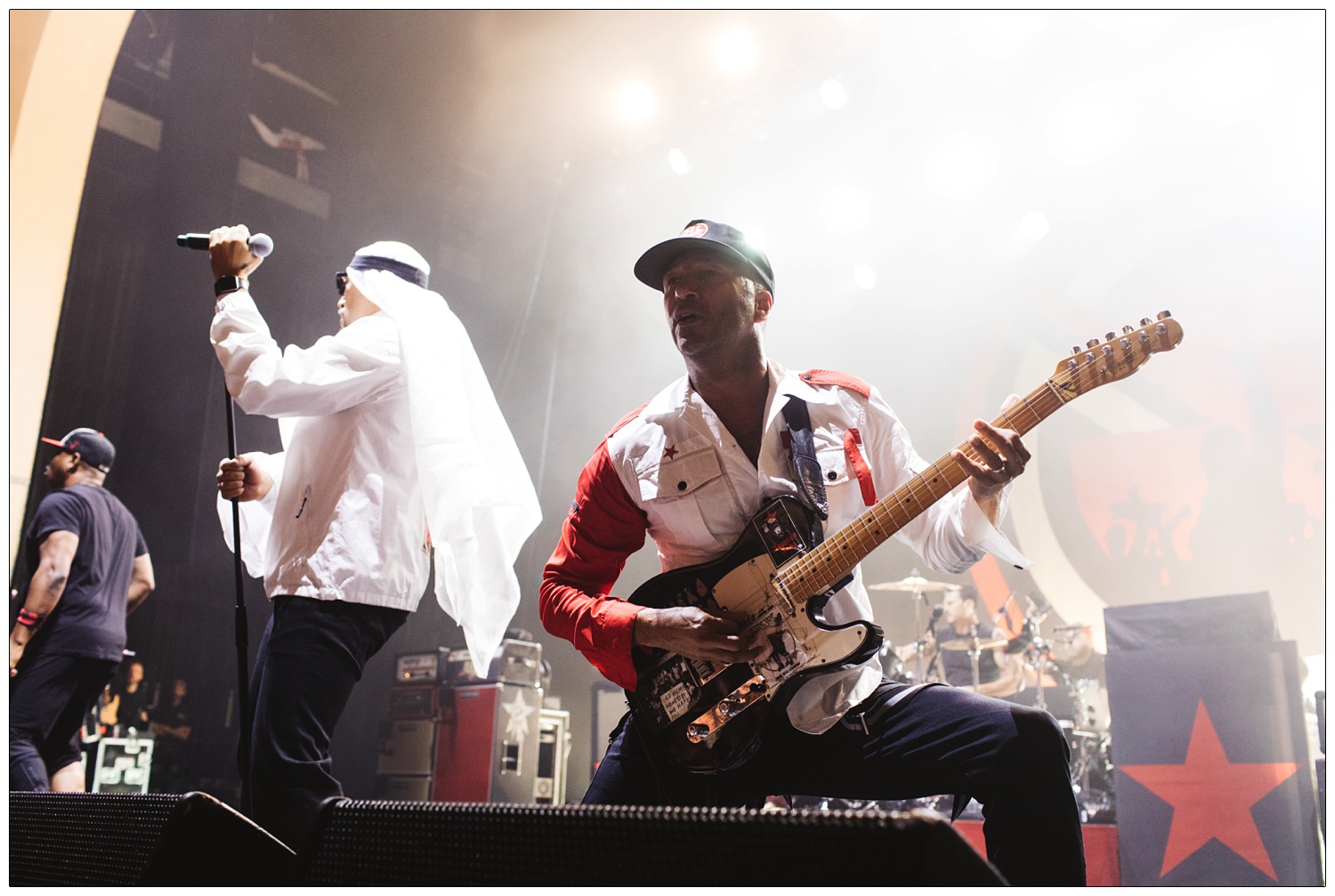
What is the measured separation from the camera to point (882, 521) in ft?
6.05

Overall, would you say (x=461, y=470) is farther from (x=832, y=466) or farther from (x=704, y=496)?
(x=832, y=466)

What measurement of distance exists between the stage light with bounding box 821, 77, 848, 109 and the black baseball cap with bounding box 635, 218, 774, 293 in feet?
14.5

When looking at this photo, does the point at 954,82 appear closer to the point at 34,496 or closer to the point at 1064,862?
the point at 1064,862

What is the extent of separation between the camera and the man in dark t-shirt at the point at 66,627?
3.76 meters

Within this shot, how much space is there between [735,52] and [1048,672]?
4430mm

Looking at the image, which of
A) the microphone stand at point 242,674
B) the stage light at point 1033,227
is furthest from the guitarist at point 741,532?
the stage light at point 1033,227

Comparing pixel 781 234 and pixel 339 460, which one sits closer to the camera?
pixel 339 460

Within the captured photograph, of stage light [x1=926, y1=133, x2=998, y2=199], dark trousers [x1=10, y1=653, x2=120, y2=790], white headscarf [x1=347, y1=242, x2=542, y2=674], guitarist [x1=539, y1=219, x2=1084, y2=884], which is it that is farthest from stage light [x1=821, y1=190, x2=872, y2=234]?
dark trousers [x1=10, y1=653, x2=120, y2=790]

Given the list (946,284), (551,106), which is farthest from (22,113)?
(946,284)

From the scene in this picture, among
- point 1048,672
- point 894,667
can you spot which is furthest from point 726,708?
point 1048,672

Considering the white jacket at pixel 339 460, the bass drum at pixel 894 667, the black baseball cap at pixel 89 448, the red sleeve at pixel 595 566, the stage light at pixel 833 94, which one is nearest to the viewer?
the red sleeve at pixel 595 566

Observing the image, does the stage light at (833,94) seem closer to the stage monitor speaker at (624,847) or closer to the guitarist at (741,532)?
the guitarist at (741,532)

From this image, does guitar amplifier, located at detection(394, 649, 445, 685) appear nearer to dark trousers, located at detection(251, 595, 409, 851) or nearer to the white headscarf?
the white headscarf

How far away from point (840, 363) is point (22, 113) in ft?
17.1
